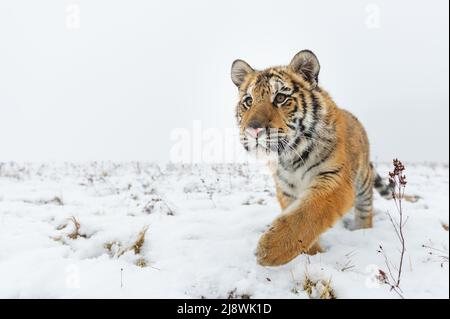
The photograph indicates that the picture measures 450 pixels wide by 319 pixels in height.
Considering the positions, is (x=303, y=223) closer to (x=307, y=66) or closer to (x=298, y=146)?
(x=298, y=146)

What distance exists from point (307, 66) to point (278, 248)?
6.96 feet

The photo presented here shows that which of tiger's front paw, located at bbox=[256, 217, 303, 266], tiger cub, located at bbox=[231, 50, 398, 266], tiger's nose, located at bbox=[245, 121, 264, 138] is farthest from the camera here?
tiger's nose, located at bbox=[245, 121, 264, 138]

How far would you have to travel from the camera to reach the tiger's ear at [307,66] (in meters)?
4.02

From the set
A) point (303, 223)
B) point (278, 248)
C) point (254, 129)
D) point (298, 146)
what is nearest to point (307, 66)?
point (298, 146)

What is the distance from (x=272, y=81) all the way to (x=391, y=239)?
256 centimetres

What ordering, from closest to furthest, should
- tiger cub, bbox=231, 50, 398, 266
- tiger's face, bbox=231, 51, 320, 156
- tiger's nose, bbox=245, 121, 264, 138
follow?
tiger cub, bbox=231, 50, 398, 266 → tiger's nose, bbox=245, 121, 264, 138 → tiger's face, bbox=231, 51, 320, 156

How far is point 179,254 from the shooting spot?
351 cm

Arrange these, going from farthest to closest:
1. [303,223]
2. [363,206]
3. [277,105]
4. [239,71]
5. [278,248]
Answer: [363,206]
[239,71]
[277,105]
[303,223]
[278,248]

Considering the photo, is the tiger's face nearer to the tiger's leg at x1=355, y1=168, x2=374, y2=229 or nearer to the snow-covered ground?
the snow-covered ground

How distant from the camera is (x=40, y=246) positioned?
354 cm

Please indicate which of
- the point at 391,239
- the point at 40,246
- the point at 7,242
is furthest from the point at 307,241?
the point at 7,242

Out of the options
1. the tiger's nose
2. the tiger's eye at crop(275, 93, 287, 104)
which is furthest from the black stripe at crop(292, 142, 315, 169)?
the tiger's nose

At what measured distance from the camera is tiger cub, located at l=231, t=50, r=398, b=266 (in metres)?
3.23

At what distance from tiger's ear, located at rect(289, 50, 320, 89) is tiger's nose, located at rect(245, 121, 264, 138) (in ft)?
3.38
